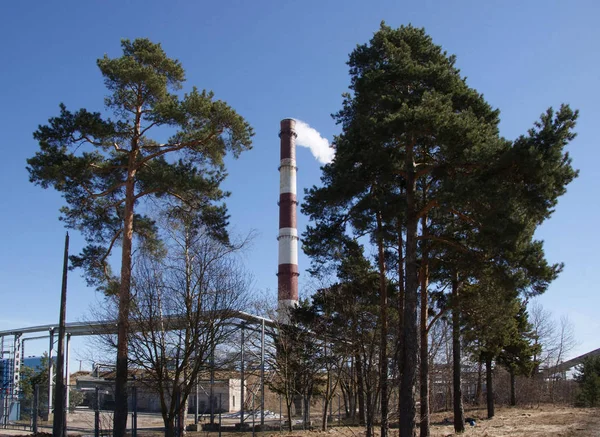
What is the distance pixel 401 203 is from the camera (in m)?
15.7

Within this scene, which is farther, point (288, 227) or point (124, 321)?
point (288, 227)

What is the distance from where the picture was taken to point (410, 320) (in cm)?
1529

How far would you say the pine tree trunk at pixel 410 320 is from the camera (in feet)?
49.5

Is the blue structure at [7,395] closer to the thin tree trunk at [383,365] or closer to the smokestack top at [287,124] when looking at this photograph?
the thin tree trunk at [383,365]

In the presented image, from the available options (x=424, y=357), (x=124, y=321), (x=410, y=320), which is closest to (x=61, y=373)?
(x=124, y=321)

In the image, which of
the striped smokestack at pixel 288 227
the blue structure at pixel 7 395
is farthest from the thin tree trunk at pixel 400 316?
the striped smokestack at pixel 288 227

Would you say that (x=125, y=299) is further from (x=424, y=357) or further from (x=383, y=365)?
(x=424, y=357)

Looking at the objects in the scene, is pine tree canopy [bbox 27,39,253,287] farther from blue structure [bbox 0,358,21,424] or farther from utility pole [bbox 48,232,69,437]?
blue structure [bbox 0,358,21,424]

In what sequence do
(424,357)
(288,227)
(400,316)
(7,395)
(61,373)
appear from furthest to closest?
(288,227) < (7,395) < (424,357) < (400,316) < (61,373)

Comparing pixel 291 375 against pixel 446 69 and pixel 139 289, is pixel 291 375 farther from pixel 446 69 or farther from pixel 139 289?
pixel 446 69

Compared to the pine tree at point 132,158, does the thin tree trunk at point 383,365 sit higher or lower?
lower

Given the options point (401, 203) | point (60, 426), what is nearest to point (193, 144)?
point (401, 203)

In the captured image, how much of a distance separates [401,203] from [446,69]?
13.8 feet

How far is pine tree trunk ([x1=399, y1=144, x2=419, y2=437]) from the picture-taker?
15102 millimetres
